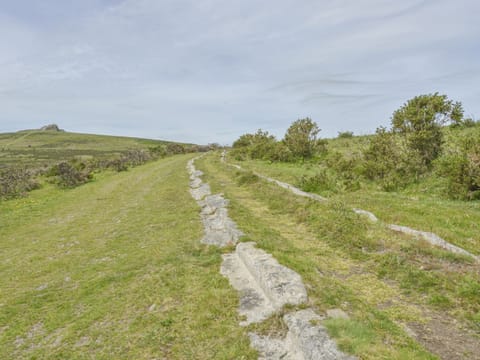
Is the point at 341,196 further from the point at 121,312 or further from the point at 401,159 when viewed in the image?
the point at 121,312

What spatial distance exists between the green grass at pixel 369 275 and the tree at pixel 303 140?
1782 centimetres

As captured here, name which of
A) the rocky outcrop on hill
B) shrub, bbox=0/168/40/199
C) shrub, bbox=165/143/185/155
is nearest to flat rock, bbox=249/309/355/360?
shrub, bbox=0/168/40/199

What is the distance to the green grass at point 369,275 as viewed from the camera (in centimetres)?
394

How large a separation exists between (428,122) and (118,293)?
15.7 meters

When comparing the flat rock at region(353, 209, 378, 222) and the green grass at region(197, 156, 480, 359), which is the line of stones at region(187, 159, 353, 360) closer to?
the green grass at region(197, 156, 480, 359)

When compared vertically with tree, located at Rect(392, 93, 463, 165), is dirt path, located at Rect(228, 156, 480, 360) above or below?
below

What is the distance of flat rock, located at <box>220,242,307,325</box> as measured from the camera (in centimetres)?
479

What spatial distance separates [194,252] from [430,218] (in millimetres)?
6809

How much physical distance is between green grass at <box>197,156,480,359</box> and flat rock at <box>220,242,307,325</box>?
0.24 meters

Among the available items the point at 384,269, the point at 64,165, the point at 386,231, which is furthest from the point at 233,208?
the point at 64,165

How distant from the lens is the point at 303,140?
88.5 feet

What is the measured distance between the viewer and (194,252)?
770 centimetres

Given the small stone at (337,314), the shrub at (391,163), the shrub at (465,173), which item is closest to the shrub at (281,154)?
the shrub at (391,163)

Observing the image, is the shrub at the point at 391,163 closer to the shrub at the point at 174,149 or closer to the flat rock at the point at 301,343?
the flat rock at the point at 301,343
